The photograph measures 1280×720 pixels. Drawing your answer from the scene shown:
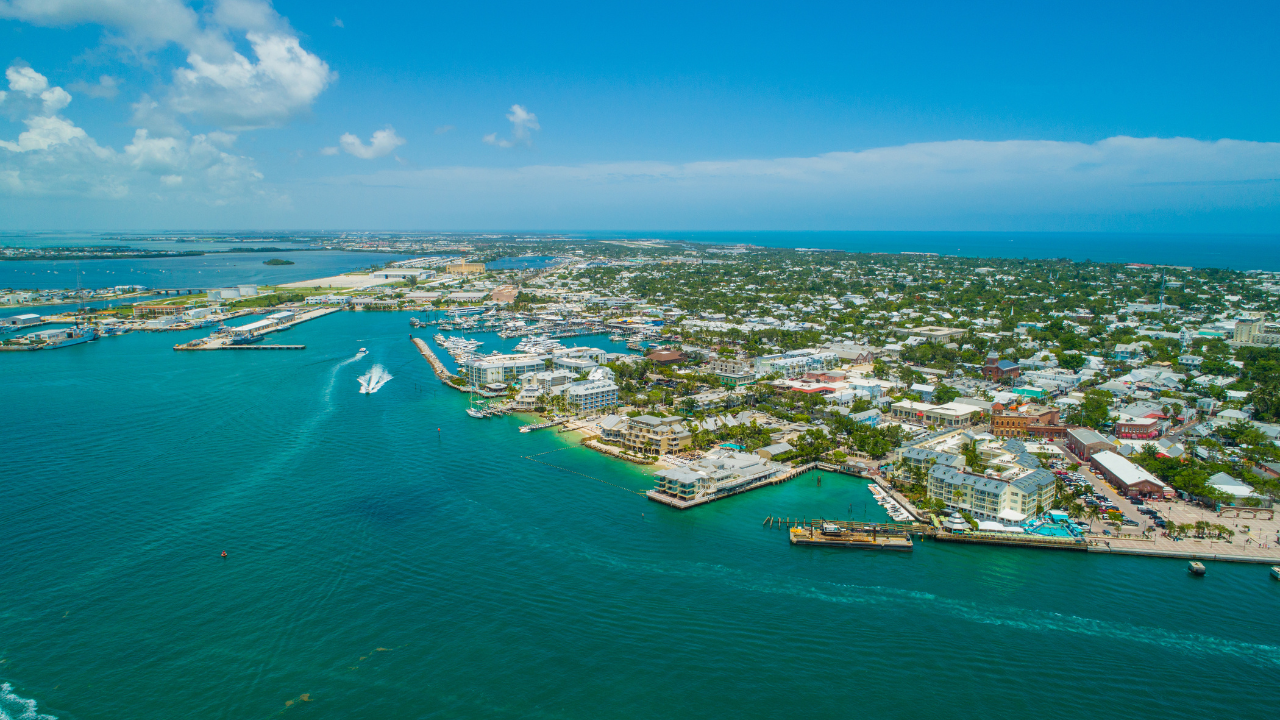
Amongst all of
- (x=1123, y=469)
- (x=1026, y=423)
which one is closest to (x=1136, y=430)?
(x=1026, y=423)

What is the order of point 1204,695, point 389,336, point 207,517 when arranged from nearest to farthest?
point 1204,695 → point 207,517 → point 389,336

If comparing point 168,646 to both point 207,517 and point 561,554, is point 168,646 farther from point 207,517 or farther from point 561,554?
point 561,554

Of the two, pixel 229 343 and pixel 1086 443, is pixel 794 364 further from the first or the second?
pixel 229 343

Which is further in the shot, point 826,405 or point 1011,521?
point 826,405

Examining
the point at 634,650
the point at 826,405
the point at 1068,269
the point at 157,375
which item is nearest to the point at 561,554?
the point at 634,650

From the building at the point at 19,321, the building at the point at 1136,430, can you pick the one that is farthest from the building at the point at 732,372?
the building at the point at 19,321
